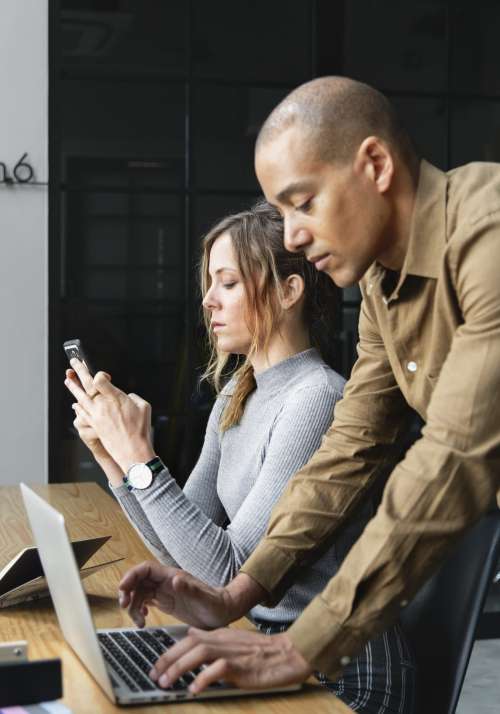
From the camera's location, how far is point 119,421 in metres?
1.78

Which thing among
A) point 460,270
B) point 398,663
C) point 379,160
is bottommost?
point 398,663

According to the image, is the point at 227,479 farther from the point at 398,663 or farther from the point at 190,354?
the point at 190,354

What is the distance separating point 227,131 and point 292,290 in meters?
1.99

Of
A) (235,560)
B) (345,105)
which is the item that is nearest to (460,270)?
(345,105)

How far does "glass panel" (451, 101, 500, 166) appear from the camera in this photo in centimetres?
414

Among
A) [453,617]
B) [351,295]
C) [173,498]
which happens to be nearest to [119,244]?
[351,295]

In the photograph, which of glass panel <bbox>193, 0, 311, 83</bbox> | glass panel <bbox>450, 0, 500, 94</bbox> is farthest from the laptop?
glass panel <bbox>450, 0, 500, 94</bbox>

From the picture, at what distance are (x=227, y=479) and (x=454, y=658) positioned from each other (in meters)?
0.66

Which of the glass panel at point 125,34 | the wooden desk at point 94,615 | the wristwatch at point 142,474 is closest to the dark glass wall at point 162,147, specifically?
the glass panel at point 125,34

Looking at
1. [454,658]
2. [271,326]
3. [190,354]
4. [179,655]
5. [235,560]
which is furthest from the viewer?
[190,354]

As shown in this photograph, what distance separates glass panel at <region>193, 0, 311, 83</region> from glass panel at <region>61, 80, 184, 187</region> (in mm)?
225

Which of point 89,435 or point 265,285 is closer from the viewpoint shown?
point 89,435

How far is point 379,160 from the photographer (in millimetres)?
1341

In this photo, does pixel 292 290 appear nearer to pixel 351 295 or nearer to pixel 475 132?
pixel 351 295
